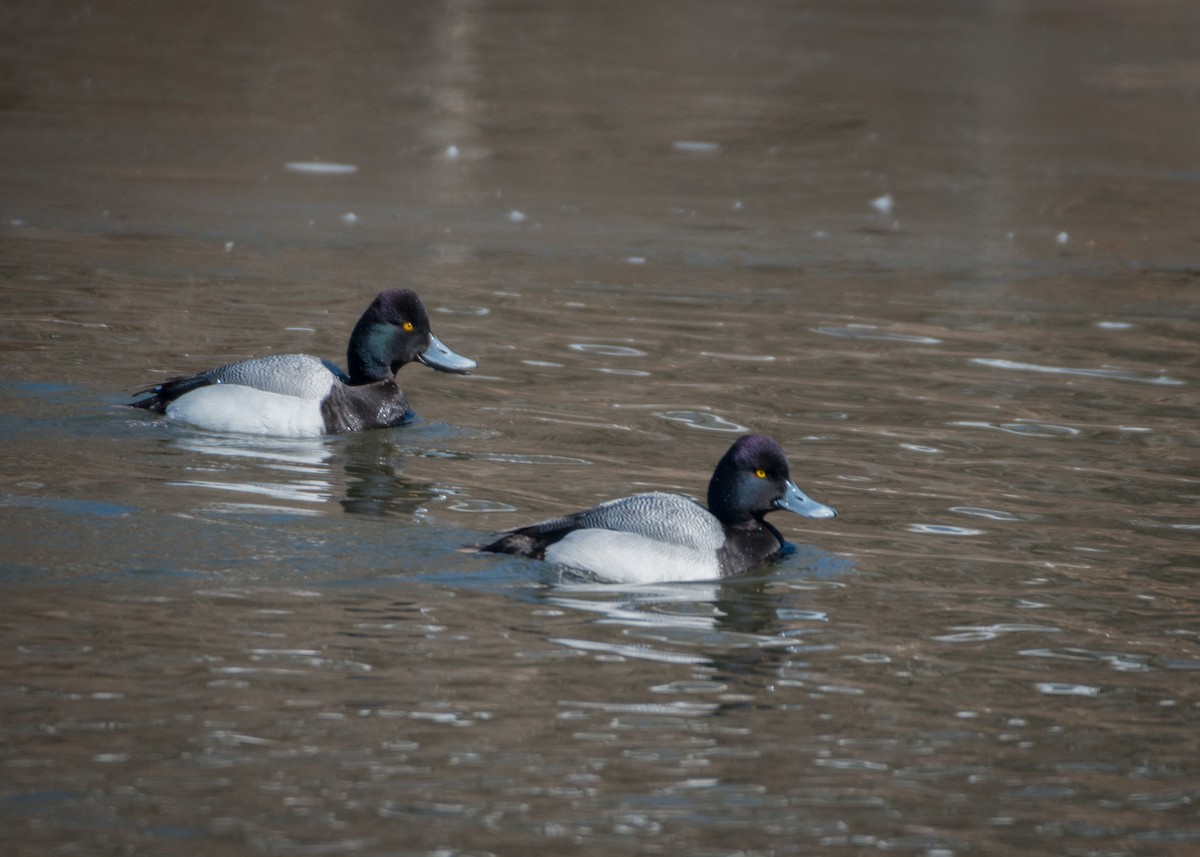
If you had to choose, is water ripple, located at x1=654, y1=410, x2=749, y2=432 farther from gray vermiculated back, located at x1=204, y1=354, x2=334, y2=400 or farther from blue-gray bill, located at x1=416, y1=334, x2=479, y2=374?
gray vermiculated back, located at x1=204, y1=354, x2=334, y2=400

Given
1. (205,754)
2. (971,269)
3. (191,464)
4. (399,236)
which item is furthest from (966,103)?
(205,754)

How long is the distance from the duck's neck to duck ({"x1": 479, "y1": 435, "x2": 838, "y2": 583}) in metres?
3.11

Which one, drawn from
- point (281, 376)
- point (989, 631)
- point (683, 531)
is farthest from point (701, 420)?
point (989, 631)

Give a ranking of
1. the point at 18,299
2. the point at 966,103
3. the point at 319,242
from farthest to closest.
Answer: the point at 966,103 → the point at 319,242 → the point at 18,299

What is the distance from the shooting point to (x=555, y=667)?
21.6 ft

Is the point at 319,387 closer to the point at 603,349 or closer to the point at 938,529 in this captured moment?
the point at 603,349

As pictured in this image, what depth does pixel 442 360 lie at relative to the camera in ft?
36.4

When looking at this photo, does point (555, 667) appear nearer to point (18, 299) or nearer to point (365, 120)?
point (18, 299)

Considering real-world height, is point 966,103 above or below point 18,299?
above

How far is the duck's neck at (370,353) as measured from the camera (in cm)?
1093

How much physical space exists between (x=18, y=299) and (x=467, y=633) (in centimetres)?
718

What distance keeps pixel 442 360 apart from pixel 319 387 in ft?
3.17

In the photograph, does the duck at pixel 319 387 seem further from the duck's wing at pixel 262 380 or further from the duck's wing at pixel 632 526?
the duck's wing at pixel 632 526

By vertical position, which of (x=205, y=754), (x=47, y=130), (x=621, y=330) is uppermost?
(x=47, y=130)
